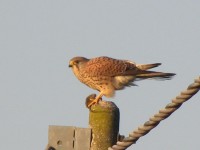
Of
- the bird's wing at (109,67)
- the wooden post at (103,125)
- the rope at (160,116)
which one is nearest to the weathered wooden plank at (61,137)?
the wooden post at (103,125)

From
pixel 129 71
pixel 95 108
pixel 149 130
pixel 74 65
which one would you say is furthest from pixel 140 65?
pixel 149 130

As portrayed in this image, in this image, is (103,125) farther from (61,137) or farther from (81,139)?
(61,137)

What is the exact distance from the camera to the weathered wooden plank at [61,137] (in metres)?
4.90

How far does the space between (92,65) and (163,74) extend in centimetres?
128

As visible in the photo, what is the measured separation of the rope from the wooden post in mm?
215

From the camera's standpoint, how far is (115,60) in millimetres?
9828

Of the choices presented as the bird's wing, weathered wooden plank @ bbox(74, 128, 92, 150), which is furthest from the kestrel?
weathered wooden plank @ bbox(74, 128, 92, 150)

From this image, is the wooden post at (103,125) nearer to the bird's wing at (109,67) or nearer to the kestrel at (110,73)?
the kestrel at (110,73)

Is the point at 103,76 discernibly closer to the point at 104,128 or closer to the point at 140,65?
the point at 140,65

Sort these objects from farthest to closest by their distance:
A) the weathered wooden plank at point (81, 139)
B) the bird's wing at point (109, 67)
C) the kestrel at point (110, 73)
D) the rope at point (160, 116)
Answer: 1. the bird's wing at point (109, 67)
2. the kestrel at point (110, 73)
3. the weathered wooden plank at point (81, 139)
4. the rope at point (160, 116)

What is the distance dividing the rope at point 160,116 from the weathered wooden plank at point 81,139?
198 millimetres

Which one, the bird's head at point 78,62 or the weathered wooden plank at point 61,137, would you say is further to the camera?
the bird's head at point 78,62

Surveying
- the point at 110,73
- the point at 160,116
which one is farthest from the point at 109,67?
the point at 160,116

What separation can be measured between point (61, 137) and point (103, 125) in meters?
0.36
